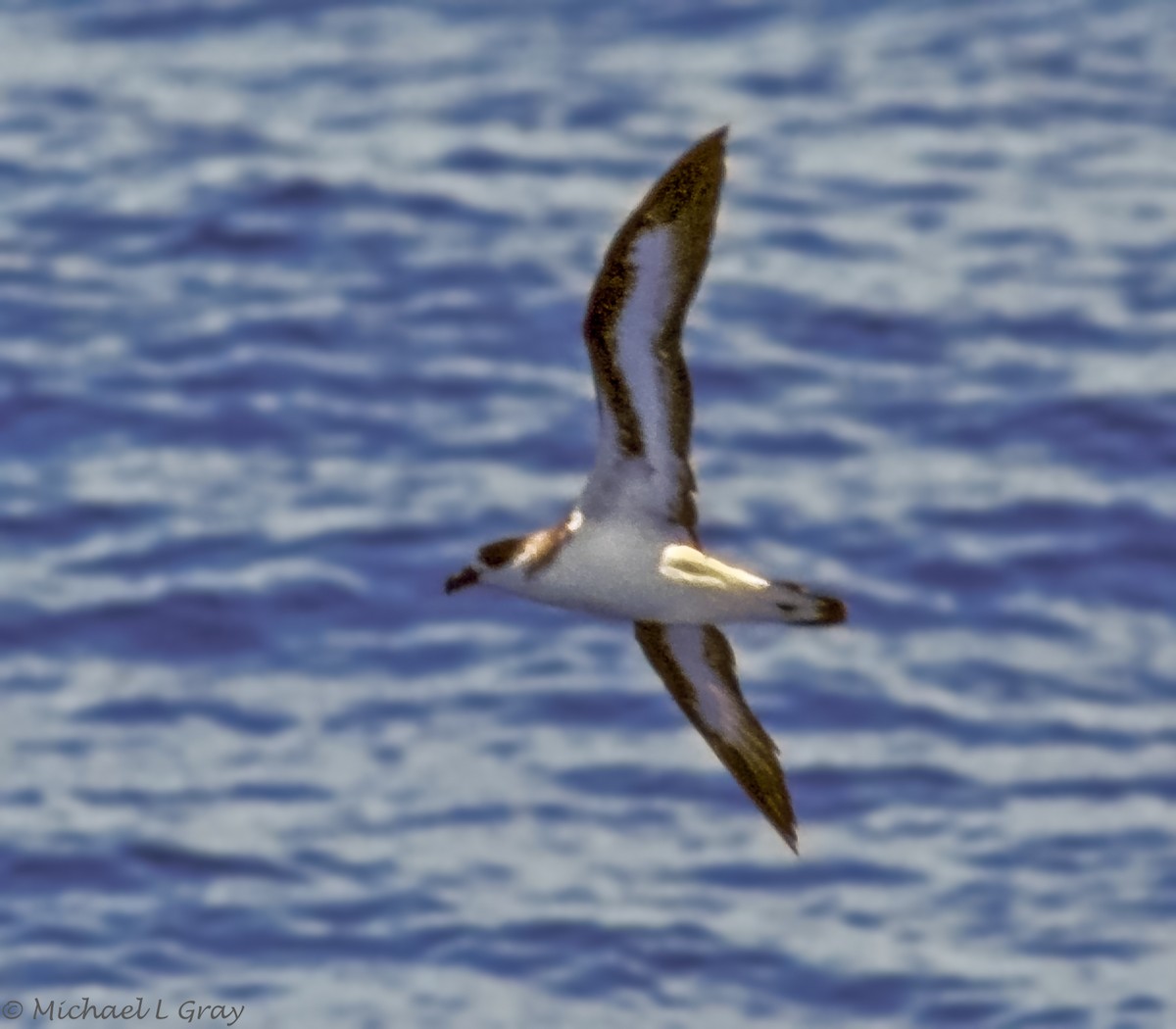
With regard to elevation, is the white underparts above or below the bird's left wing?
above

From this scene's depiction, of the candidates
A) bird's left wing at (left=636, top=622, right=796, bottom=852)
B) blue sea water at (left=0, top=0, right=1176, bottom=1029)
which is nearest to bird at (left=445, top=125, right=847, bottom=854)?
bird's left wing at (left=636, top=622, right=796, bottom=852)

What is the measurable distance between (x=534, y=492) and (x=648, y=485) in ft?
49.4

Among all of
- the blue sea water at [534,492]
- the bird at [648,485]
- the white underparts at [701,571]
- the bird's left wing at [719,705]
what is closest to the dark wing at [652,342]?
the bird at [648,485]

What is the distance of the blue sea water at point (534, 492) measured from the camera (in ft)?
76.2

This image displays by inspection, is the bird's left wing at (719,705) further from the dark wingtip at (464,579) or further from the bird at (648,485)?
the dark wingtip at (464,579)

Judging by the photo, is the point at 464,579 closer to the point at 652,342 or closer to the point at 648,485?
the point at 648,485

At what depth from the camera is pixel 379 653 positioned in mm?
25312

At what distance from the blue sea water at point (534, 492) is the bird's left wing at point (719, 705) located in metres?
10.4

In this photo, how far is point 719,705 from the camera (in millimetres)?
12359

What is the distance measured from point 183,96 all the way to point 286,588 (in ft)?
27.7

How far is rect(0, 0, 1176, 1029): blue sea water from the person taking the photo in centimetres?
2323

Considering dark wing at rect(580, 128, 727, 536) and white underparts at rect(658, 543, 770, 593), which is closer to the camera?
dark wing at rect(580, 128, 727, 536)

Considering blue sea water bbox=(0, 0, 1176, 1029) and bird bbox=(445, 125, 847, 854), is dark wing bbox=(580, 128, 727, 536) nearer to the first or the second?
bird bbox=(445, 125, 847, 854)

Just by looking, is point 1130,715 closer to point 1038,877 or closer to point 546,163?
point 1038,877
